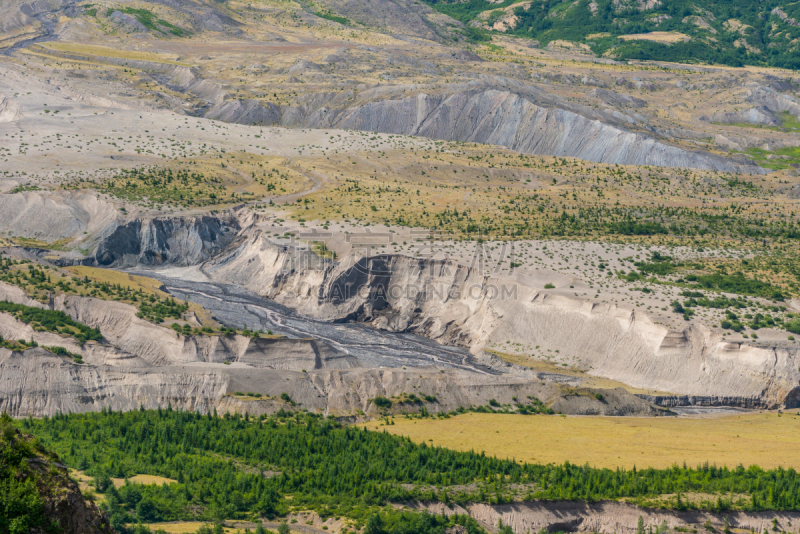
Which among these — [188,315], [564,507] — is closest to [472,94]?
[188,315]

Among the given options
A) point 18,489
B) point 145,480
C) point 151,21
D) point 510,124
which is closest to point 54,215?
point 145,480

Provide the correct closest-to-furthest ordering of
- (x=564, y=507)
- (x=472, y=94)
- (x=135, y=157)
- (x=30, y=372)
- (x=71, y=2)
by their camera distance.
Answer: (x=564, y=507), (x=30, y=372), (x=135, y=157), (x=472, y=94), (x=71, y=2)

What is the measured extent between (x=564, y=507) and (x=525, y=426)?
11.8 m

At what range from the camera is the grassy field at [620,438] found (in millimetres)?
45812

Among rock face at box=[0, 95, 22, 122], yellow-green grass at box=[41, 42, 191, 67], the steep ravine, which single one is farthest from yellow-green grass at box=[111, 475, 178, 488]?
yellow-green grass at box=[41, 42, 191, 67]

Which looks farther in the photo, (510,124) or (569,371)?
(510,124)

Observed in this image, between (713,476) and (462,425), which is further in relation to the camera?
(462,425)

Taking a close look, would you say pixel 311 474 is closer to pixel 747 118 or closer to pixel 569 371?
pixel 569 371

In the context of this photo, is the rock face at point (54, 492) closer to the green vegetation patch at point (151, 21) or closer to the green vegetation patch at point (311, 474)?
the green vegetation patch at point (311, 474)

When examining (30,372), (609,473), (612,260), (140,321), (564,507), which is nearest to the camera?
(564,507)

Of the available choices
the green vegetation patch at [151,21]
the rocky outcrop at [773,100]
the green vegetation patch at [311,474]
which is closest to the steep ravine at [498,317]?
the green vegetation patch at [311,474]

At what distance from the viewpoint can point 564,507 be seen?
3891 centimetres

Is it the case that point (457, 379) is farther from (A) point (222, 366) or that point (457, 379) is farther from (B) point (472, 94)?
(B) point (472, 94)

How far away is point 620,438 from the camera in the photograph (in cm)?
4919
